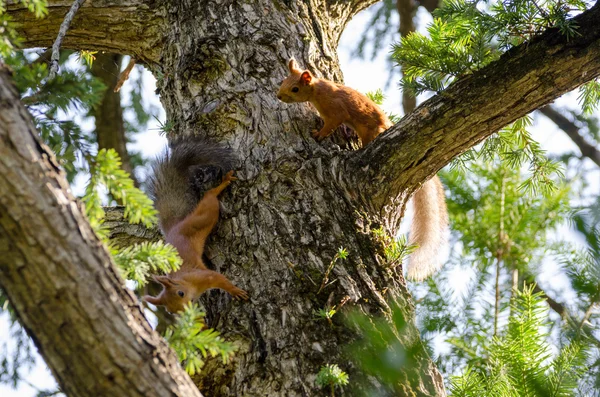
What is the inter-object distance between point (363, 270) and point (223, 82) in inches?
37.3

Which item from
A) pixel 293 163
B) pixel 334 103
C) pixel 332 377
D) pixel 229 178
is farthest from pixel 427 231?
pixel 332 377

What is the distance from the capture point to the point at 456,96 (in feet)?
6.93

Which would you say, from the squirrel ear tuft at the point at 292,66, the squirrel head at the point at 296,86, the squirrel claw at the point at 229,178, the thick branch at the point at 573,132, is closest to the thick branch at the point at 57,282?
the squirrel claw at the point at 229,178

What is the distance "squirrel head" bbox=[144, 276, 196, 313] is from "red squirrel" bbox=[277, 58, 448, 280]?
721 millimetres

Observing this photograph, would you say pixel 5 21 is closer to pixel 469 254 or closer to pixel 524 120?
pixel 524 120

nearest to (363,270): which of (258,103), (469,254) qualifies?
(258,103)

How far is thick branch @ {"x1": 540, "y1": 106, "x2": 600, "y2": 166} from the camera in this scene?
12.6 feet

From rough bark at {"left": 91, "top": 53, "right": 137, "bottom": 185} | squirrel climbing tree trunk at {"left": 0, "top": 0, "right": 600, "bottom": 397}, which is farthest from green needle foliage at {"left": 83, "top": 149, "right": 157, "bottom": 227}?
rough bark at {"left": 91, "top": 53, "right": 137, "bottom": 185}

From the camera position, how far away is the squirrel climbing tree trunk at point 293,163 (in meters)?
1.91

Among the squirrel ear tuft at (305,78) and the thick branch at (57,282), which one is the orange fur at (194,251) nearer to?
the squirrel ear tuft at (305,78)

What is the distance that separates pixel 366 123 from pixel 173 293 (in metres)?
1.00

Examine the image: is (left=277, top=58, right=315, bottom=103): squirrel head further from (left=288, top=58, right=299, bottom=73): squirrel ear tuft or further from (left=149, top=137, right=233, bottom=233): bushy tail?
(left=149, top=137, right=233, bottom=233): bushy tail

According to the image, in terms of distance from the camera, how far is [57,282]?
103cm

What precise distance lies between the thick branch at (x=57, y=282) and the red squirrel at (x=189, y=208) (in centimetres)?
97
